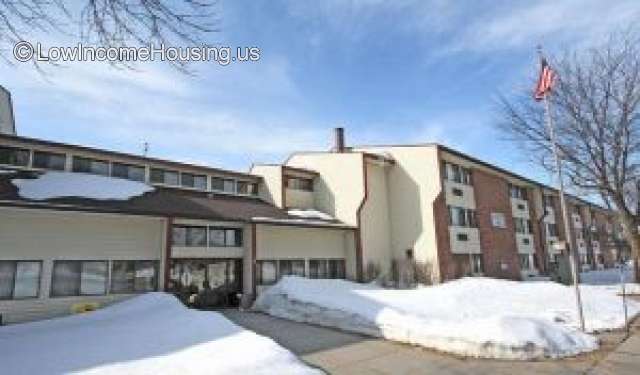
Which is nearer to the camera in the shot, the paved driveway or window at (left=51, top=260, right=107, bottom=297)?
the paved driveway

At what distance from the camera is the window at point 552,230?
4947 cm

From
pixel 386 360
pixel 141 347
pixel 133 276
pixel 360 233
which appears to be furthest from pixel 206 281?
pixel 386 360

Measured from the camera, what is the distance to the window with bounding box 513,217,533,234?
4225 cm

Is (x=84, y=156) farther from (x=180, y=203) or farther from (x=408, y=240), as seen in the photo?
(x=408, y=240)

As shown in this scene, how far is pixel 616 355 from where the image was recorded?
1209cm

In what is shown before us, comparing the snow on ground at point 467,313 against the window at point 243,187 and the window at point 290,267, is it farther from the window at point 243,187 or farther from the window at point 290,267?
the window at point 243,187

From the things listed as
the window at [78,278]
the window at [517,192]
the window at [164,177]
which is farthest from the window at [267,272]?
the window at [517,192]

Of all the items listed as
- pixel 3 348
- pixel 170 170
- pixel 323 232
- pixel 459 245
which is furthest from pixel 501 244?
pixel 3 348

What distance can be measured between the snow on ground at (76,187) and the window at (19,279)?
7.85 feet

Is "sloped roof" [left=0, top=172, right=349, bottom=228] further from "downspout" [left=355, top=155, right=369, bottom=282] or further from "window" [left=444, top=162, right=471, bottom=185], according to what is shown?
"window" [left=444, top=162, right=471, bottom=185]

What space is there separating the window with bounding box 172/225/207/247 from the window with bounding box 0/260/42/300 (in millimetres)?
5759

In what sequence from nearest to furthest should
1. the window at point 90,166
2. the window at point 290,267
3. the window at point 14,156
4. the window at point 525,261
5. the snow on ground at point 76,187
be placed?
the snow on ground at point 76,187, the window at point 14,156, the window at point 90,166, the window at point 290,267, the window at point 525,261

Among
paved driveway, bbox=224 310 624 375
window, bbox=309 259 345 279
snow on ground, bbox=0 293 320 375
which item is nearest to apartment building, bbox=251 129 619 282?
window, bbox=309 259 345 279

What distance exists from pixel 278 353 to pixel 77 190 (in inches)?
494
